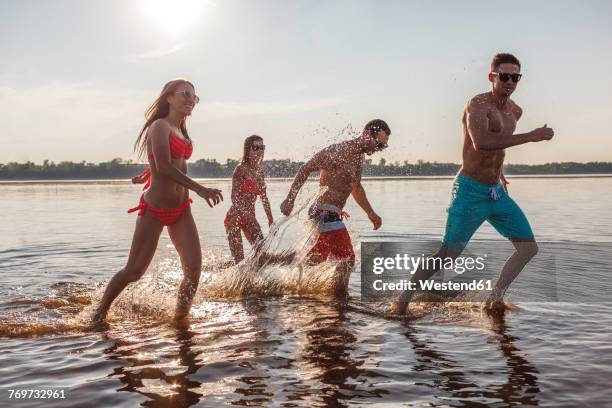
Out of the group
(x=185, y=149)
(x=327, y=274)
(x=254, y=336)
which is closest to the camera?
(x=254, y=336)

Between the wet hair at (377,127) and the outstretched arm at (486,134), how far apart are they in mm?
1092

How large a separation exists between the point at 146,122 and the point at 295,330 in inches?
95.8

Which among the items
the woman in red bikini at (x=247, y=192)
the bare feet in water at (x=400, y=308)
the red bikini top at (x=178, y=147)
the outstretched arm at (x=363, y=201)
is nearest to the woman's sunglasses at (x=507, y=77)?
the outstretched arm at (x=363, y=201)

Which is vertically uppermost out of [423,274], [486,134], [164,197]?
[486,134]

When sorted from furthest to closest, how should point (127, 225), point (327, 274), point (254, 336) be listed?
point (127, 225) < point (327, 274) < point (254, 336)

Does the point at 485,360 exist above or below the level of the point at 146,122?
below

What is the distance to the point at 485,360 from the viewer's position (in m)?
4.38

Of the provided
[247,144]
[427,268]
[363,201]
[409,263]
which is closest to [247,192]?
[247,144]

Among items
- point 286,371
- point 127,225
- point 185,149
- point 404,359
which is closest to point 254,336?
point 286,371

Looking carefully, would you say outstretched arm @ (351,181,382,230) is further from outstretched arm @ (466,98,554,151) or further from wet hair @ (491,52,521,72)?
wet hair @ (491,52,521,72)

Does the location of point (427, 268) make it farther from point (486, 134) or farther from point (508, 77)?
point (508, 77)

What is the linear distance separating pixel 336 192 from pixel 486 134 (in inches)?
81.8

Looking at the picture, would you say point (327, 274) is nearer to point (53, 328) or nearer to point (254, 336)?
point (254, 336)

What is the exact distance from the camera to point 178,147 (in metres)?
5.46
